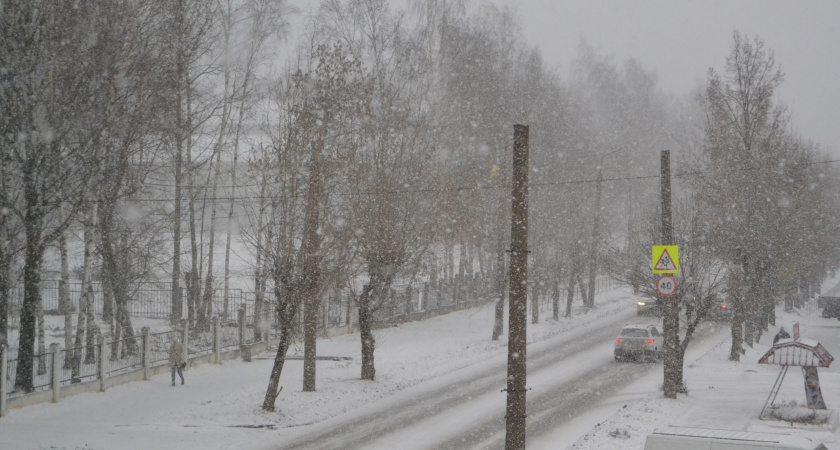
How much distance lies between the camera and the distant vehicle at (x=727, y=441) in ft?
31.7

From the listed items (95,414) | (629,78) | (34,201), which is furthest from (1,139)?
(629,78)

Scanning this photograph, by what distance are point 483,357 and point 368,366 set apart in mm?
6800

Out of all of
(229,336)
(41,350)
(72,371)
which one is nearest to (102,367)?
(72,371)

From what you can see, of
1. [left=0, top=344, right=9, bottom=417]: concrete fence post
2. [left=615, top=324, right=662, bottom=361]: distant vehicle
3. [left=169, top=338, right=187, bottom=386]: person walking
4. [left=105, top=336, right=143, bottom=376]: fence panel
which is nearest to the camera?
[left=0, top=344, right=9, bottom=417]: concrete fence post

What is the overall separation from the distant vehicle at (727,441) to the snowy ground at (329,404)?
439 centimetres

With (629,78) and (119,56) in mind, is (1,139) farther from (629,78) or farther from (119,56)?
(629,78)

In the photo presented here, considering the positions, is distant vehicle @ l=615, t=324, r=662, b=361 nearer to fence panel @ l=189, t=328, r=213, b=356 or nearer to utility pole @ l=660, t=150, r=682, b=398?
utility pole @ l=660, t=150, r=682, b=398

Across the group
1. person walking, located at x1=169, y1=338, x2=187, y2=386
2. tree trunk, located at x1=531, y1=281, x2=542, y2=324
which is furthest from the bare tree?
tree trunk, located at x1=531, y1=281, x2=542, y2=324

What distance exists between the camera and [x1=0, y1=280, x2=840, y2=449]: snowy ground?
1490 cm

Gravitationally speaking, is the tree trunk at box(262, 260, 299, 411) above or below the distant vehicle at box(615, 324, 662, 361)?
above

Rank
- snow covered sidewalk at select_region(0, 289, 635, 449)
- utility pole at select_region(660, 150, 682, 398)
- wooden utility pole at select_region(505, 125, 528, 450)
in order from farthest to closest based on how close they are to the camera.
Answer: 1. utility pole at select_region(660, 150, 682, 398)
2. snow covered sidewalk at select_region(0, 289, 635, 449)
3. wooden utility pole at select_region(505, 125, 528, 450)

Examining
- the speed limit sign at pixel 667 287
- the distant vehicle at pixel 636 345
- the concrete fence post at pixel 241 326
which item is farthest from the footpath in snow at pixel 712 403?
the concrete fence post at pixel 241 326

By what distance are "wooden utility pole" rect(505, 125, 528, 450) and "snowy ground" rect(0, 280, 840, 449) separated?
3.28 metres

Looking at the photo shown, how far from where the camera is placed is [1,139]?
16.5 meters
